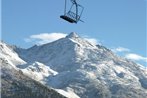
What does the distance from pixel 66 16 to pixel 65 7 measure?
2386 mm

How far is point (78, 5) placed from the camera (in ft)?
206

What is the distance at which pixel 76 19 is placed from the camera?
64.1 meters

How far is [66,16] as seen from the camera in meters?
63.8

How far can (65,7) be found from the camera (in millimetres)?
61625

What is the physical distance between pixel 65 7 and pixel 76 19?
3.08 metres

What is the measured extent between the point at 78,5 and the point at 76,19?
202 centimetres

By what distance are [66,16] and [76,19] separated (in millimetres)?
1328

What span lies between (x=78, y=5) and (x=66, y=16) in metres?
2.17
